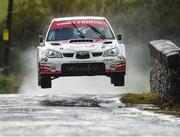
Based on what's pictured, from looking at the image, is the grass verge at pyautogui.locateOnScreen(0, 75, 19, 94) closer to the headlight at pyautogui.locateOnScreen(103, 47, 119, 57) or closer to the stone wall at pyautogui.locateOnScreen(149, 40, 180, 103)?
the headlight at pyautogui.locateOnScreen(103, 47, 119, 57)

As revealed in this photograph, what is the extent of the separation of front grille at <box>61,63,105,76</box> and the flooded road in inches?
63.8

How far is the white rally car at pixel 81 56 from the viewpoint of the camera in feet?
55.9

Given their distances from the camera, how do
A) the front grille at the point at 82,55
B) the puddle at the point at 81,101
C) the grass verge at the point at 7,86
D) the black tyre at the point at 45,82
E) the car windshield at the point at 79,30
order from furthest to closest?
1. the grass verge at the point at 7,86
2. the car windshield at the point at 79,30
3. the black tyre at the point at 45,82
4. the front grille at the point at 82,55
5. the puddle at the point at 81,101

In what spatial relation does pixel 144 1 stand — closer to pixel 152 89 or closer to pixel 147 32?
pixel 147 32

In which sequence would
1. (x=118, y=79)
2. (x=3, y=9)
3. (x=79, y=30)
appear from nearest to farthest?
(x=118, y=79) → (x=79, y=30) → (x=3, y=9)

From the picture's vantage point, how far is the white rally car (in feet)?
55.9

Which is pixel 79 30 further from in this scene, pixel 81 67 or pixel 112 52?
pixel 81 67

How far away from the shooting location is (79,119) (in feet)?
35.1

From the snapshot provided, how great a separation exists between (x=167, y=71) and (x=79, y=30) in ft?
16.2

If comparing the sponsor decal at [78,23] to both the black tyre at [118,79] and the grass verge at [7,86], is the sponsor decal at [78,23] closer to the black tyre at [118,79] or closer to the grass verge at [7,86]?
the black tyre at [118,79]

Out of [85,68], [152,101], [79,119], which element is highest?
[85,68]

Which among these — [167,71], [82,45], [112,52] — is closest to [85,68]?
[82,45]

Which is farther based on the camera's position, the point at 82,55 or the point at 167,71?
the point at 82,55

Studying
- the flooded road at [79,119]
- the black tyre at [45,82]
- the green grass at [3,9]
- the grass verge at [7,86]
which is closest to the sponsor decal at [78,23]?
the black tyre at [45,82]
